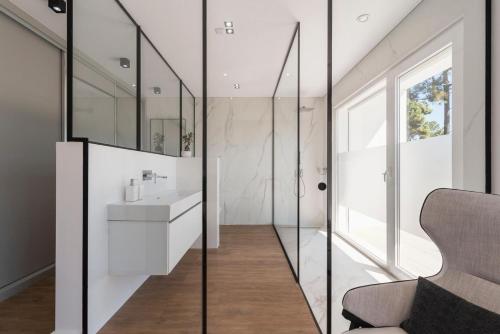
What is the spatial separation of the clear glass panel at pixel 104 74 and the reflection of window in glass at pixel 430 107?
2.52 metres

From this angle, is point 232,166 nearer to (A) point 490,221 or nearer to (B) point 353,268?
(B) point 353,268

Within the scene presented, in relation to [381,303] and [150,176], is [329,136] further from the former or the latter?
[150,176]

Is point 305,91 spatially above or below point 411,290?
above

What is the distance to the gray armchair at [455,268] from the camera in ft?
3.00

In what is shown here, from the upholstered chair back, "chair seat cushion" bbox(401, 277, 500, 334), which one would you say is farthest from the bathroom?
the upholstered chair back

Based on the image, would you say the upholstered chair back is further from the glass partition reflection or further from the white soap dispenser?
the white soap dispenser

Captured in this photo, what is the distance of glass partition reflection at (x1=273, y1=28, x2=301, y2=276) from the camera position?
252cm

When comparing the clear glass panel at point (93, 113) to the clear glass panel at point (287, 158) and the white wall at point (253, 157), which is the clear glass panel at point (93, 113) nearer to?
the white wall at point (253, 157)

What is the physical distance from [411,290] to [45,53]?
358 centimetres

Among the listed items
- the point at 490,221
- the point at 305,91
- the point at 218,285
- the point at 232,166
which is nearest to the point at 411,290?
the point at 490,221

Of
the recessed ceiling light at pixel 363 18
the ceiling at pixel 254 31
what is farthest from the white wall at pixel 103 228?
the recessed ceiling light at pixel 363 18

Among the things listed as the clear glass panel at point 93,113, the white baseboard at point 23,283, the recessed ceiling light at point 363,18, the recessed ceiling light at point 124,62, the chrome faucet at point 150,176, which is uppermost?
the recessed ceiling light at point 363,18

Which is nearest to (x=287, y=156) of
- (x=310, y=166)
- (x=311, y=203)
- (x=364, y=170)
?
(x=310, y=166)

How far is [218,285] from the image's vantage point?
2.08 m
